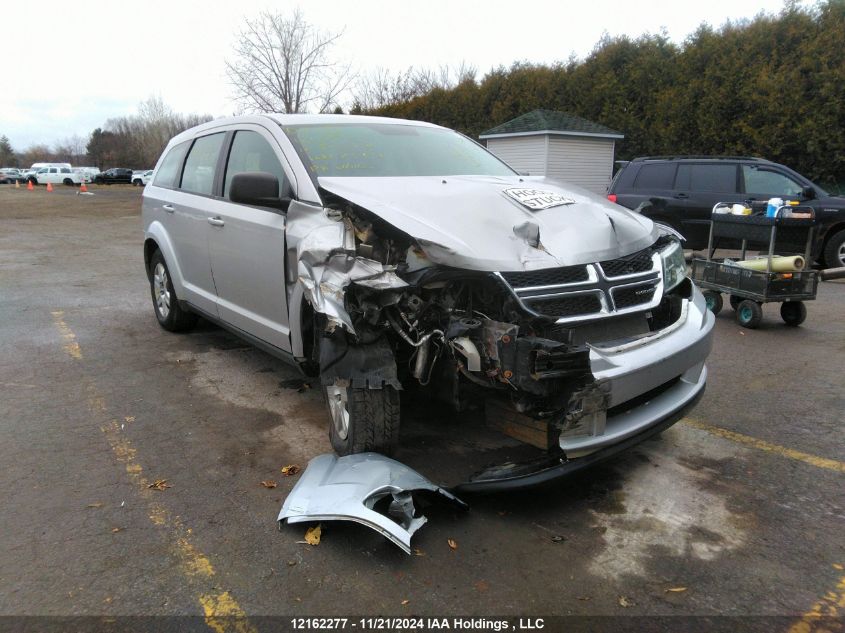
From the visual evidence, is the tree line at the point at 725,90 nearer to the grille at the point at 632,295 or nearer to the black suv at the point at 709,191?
the black suv at the point at 709,191

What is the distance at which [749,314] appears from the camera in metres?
6.80

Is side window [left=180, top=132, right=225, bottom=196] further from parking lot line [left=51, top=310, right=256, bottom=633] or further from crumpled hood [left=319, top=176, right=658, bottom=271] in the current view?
parking lot line [left=51, top=310, right=256, bottom=633]

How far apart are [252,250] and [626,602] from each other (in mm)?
2983

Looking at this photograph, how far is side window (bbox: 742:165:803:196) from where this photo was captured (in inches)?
406

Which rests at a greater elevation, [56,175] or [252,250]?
[252,250]

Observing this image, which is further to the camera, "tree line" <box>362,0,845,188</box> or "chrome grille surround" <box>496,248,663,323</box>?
"tree line" <box>362,0,845,188</box>

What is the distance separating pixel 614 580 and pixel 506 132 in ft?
62.1

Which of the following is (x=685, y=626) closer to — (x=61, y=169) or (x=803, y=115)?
(x=803, y=115)

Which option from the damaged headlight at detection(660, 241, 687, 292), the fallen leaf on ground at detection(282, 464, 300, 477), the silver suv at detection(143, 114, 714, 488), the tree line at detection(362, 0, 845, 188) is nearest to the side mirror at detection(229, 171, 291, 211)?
the silver suv at detection(143, 114, 714, 488)

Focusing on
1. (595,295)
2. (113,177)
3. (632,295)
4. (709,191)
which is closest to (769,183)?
(709,191)

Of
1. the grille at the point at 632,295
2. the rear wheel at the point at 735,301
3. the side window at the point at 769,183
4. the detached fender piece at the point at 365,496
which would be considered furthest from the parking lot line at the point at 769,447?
the side window at the point at 769,183

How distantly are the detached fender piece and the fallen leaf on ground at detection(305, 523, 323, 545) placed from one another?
89mm

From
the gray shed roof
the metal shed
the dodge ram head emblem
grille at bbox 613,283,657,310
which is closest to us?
grille at bbox 613,283,657,310

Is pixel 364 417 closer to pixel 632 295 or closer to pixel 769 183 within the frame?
pixel 632 295
